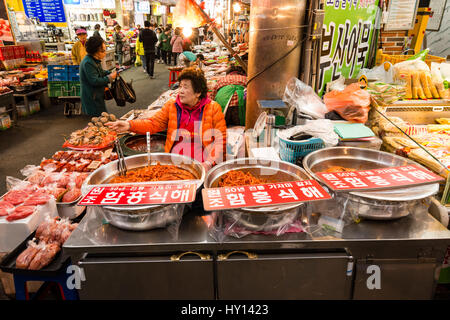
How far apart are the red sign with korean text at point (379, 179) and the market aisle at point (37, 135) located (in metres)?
5.09

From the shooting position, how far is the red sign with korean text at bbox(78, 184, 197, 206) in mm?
1733

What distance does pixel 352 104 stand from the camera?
3180mm

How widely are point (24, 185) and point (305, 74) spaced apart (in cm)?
335

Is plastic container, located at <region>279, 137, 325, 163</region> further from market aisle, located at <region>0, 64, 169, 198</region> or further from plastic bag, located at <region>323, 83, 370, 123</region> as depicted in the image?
market aisle, located at <region>0, 64, 169, 198</region>

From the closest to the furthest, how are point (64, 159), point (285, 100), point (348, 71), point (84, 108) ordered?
point (285, 100) → point (64, 159) → point (348, 71) → point (84, 108)

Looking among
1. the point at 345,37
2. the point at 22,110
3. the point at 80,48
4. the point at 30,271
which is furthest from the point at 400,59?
the point at 22,110

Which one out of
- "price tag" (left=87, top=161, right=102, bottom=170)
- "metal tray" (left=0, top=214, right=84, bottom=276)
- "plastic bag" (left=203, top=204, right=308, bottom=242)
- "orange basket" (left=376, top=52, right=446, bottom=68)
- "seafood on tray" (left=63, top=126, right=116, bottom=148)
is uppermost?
"orange basket" (left=376, top=52, right=446, bottom=68)

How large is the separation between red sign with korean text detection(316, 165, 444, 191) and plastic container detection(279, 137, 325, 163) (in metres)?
0.55

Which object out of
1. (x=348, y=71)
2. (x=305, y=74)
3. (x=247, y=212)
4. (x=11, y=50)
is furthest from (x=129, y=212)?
(x=11, y=50)

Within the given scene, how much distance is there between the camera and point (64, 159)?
4117 mm

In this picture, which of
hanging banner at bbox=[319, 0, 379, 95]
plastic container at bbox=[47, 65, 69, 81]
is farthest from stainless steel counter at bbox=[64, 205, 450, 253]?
plastic container at bbox=[47, 65, 69, 81]

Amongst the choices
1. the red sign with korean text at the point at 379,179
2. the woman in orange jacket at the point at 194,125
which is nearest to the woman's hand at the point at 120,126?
the woman in orange jacket at the point at 194,125

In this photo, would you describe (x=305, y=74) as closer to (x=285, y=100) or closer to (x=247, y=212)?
(x=285, y=100)

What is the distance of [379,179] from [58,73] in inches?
363
